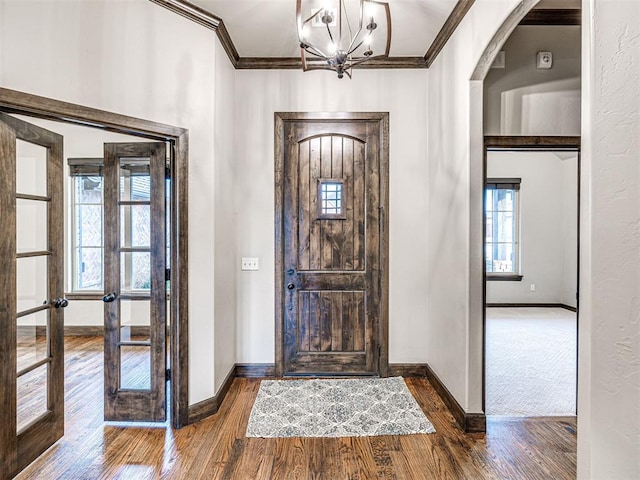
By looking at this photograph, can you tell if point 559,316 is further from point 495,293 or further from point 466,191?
point 466,191

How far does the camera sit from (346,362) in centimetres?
361

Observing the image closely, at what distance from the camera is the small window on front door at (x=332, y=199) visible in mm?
3600

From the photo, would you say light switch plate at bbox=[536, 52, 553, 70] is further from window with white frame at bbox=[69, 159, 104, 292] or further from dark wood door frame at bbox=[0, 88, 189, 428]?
window with white frame at bbox=[69, 159, 104, 292]

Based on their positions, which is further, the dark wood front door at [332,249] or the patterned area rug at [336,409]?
the dark wood front door at [332,249]

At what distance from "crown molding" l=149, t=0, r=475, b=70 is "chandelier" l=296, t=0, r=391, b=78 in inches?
8.5

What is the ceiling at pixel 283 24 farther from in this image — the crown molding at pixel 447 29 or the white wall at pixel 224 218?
the white wall at pixel 224 218

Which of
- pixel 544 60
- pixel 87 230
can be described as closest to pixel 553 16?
pixel 544 60

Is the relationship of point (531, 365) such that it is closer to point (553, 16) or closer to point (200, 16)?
point (553, 16)

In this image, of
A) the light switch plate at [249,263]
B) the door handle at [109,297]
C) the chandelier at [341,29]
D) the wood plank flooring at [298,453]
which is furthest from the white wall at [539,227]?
the door handle at [109,297]

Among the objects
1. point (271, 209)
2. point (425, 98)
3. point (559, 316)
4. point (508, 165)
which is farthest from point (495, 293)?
point (271, 209)

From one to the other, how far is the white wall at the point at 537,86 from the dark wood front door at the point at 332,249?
1074mm

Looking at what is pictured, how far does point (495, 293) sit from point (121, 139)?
6961 millimetres

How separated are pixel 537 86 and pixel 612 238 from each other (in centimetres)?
233

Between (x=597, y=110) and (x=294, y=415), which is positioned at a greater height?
(x=597, y=110)
